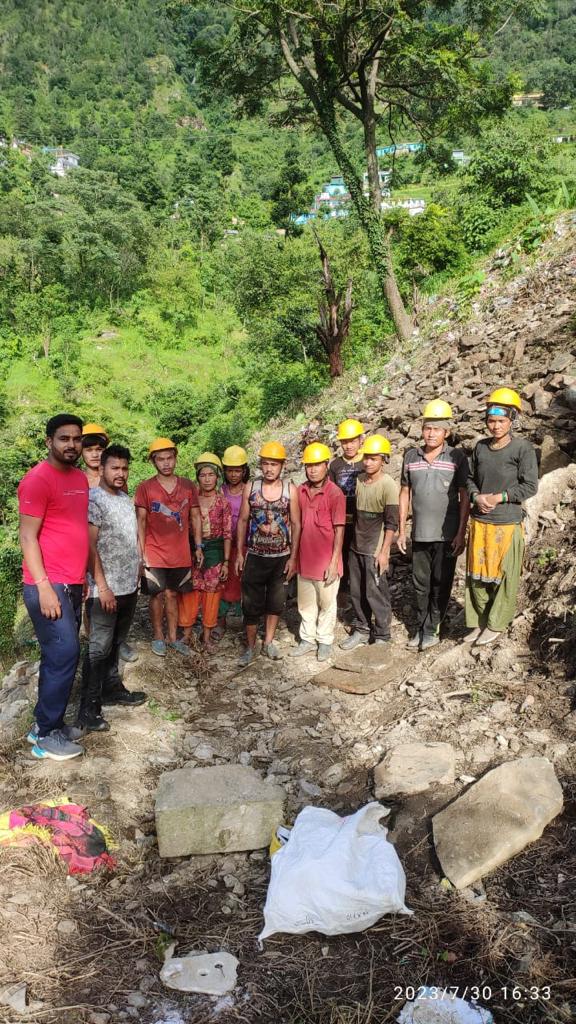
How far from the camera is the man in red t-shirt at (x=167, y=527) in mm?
4469

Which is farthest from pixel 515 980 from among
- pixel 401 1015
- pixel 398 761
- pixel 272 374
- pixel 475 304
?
pixel 272 374

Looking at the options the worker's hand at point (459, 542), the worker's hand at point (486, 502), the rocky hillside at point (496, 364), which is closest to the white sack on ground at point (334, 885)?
the worker's hand at point (486, 502)

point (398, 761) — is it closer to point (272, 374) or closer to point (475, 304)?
point (475, 304)

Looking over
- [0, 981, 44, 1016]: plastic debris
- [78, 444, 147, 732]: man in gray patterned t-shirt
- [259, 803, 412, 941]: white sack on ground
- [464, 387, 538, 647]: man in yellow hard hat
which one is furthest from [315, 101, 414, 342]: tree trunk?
[0, 981, 44, 1016]: plastic debris

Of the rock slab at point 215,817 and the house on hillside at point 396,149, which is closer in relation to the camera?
the rock slab at point 215,817

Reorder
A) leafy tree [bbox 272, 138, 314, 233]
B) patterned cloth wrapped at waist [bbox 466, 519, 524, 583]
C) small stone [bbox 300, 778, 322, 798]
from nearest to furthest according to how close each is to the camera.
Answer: small stone [bbox 300, 778, 322, 798] < patterned cloth wrapped at waist [bbox 466, 519, 524, 583] < leafy tree [bbox 272, 138, 314, 233]

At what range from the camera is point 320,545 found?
15.4 ft

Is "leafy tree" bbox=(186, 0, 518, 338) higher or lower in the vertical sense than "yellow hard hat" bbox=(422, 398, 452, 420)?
higher

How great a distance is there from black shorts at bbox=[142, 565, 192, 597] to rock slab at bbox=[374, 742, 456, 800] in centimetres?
207

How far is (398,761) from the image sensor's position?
10.8ft

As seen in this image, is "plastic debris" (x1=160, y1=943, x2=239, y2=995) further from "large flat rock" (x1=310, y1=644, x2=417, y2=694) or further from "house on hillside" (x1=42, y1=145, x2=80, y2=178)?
"house on hillside" (x1=42, y1=145, x2=80, y2=178)

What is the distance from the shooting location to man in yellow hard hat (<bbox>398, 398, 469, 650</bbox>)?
169 inches

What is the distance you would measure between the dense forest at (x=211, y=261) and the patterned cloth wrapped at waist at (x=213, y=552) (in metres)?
7.55

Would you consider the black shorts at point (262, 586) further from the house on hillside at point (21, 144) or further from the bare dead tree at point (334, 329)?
the house on hillside at point (21, 144)
